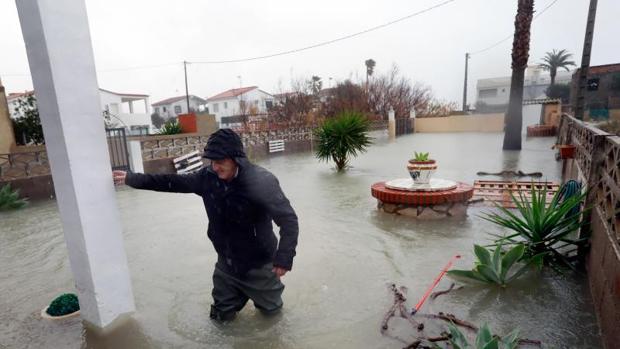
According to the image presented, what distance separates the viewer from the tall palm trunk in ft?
36.9

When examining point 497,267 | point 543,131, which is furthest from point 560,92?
point 497,267

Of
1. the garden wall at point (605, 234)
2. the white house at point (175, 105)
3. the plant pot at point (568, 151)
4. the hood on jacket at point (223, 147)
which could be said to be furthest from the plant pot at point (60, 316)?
the white house at point (175, 105)

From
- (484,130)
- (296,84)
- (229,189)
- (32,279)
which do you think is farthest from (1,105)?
(484,130)

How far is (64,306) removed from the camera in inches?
104

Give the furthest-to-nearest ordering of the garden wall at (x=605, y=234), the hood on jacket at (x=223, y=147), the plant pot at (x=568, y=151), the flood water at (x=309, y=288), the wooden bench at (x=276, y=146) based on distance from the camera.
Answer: the wooden bench at (x=276, y=146)
the plant pot at (x=568, y=151)
the flood water at (x=309, y=288)
the hood on jacket at (x=223, y=147)
the garden wall at (x=605, y=234)

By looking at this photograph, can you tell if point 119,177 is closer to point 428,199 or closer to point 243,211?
point 243,211

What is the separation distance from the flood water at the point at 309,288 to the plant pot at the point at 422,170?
1.93ft

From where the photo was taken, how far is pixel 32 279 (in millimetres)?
3482

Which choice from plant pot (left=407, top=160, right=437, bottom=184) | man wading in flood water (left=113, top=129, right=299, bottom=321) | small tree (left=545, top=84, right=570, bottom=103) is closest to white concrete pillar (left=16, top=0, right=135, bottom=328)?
man wading in flood water (left=113, top=129, right=299, bottom=321)

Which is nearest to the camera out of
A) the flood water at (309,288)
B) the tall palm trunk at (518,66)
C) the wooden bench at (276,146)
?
the flood water at (309,288)

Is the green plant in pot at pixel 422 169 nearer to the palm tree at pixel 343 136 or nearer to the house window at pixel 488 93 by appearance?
the palm tree at pixel 343 136

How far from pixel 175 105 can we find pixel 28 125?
48278mm

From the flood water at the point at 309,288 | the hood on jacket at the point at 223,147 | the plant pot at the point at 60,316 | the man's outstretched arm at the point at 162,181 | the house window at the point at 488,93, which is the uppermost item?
the house window at the point at 488,93

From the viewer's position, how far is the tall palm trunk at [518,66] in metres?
11.3
